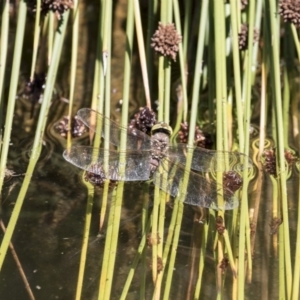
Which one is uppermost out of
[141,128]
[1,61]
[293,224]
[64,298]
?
[1,61]

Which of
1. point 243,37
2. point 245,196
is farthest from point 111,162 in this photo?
point 243,37

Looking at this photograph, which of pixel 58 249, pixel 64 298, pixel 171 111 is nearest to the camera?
pixel 64 298

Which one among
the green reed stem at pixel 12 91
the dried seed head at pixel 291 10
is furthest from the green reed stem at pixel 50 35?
the dried seed head at pixel 291 10

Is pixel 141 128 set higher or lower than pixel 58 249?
higher

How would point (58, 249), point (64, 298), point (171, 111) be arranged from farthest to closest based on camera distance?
point (171, 111) < point (58, 249) < point (64, 298)

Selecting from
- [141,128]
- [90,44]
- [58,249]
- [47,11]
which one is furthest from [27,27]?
[58,249]

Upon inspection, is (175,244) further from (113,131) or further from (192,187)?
(113,131)

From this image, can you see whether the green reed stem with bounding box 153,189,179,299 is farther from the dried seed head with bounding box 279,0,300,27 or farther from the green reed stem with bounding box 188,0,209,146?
the dried seed head with bounding box 279,0,300,27

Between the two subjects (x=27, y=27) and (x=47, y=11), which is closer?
(x=47, y=11)

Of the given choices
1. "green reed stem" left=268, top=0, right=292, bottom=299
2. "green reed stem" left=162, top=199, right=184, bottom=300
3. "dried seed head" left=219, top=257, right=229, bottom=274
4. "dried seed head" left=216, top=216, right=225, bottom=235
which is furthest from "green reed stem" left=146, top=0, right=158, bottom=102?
"dried seed head" left=219, top=257, right=229, bottom=274

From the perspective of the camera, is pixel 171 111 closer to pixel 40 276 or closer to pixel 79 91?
pixel 79 91
